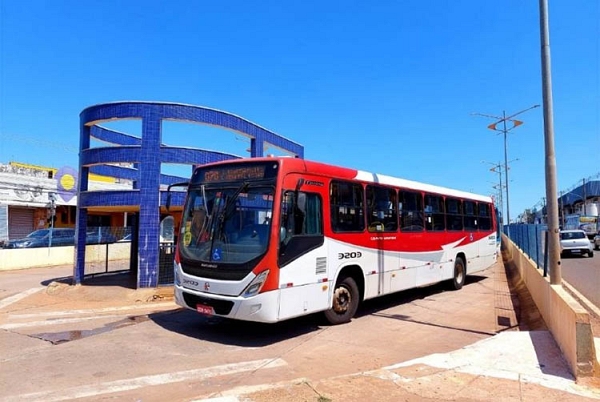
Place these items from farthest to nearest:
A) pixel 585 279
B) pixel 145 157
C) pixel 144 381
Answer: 1. pixel 585 279
2. pixel 145 157
3. pixel 144 381

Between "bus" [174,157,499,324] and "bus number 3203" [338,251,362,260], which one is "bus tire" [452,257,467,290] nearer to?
"bus" [174,157,499,324]

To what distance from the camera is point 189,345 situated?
7.23 metres

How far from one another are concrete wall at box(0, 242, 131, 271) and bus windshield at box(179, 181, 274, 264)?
40.8ft

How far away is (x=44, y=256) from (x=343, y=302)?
20.7m

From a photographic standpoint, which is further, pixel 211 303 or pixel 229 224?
pixel 229 224

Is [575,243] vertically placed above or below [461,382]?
above

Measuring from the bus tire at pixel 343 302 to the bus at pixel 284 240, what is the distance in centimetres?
2

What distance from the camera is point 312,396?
16.0ft

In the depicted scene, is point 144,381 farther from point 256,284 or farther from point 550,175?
point 550,175

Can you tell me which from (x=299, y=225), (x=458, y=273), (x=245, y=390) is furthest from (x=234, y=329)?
(x=458, y=273)

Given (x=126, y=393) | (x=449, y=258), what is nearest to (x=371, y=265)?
(x=449, y=258)

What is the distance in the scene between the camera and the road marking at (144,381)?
4.97 m

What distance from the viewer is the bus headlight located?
7.01 m

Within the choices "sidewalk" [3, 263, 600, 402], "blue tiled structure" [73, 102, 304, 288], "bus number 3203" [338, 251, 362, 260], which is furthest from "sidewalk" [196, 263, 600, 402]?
"blue tiled structure" [73, 102, 304, 288]
